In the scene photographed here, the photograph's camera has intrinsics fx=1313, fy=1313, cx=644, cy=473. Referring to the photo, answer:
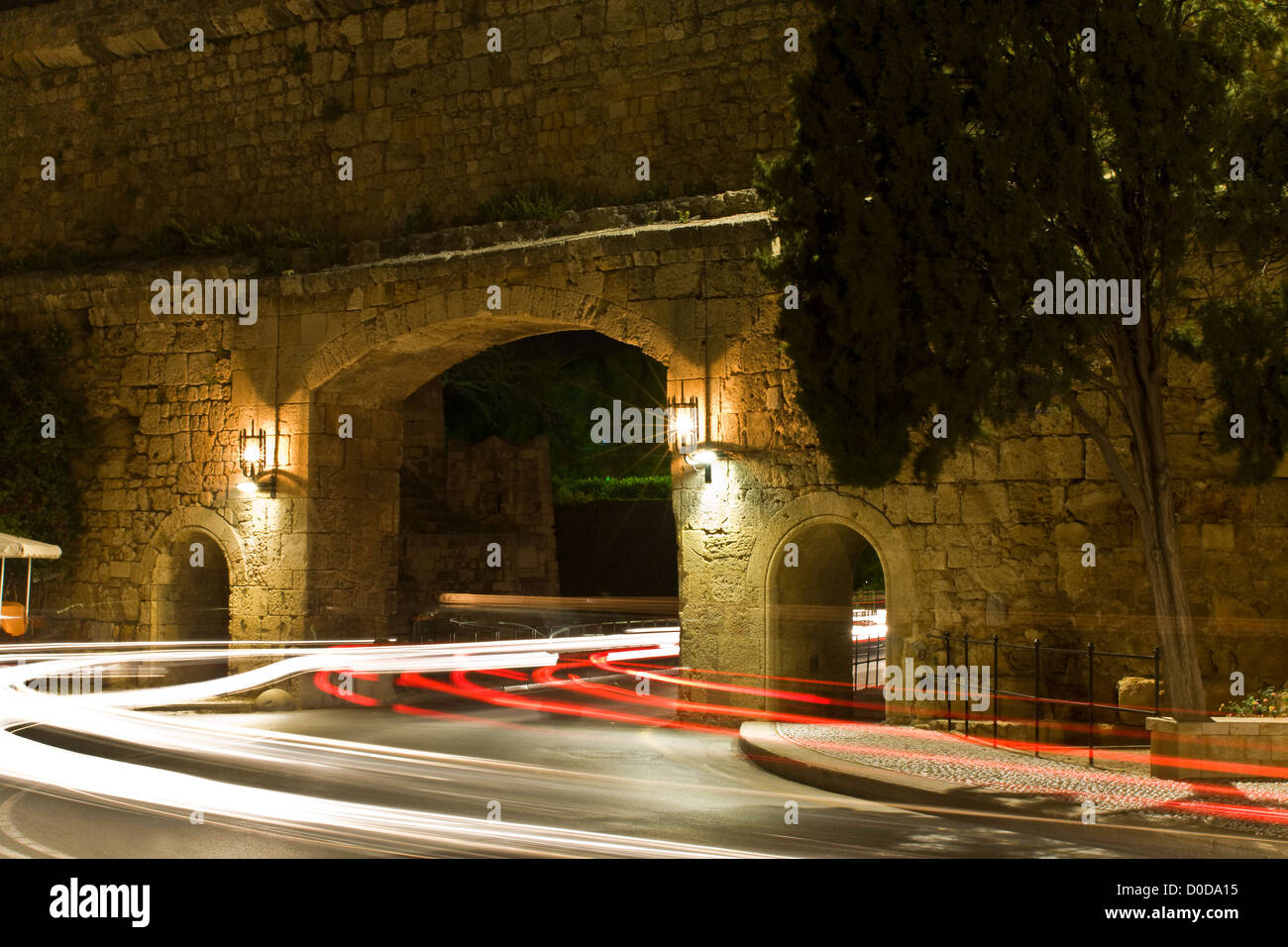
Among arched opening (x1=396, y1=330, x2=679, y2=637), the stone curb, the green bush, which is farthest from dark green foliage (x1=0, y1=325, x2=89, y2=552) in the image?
the green bush

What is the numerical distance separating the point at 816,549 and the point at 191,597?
24.3 ft

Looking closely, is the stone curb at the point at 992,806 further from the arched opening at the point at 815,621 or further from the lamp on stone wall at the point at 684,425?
the lamp on stone wall at the point at 684,425

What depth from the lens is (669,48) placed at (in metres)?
12.6

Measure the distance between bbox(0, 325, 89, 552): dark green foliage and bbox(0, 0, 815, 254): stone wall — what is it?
1982 millimetres

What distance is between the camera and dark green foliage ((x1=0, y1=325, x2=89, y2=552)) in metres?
14.7

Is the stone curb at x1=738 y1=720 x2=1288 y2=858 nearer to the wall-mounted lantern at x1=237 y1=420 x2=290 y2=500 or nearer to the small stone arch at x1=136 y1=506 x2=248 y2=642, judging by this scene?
the wall-mounted lantern at x1=237 y1=420 x2=290 y2=500

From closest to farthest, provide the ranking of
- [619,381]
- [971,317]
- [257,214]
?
[971,317], [257,214], [619,381]

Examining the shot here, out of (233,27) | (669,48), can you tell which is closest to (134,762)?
(669,48)

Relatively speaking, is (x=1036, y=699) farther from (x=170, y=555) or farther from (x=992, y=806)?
(x=170, y=555)


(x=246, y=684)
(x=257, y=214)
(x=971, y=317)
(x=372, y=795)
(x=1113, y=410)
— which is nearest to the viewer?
(x=372, y=795)

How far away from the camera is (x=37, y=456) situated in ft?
48.6

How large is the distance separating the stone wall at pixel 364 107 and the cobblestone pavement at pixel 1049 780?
5.47m

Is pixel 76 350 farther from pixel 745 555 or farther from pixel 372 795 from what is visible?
pixel 372 795
